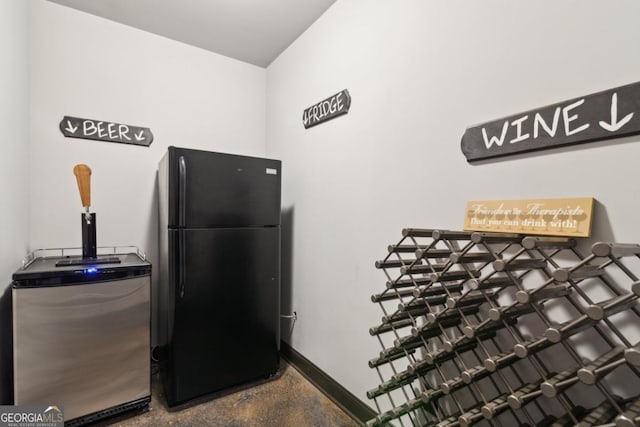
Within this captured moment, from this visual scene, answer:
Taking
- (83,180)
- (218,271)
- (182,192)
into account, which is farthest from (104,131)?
(218,271)

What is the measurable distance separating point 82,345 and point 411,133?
1872 mm

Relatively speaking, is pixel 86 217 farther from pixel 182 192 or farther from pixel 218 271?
pixel 218 271

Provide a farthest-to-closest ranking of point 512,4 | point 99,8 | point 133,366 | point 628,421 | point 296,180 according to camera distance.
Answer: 1. point 296,180
2. point 99,8
3. point 133,366
4. point 512,4
5. point 628,421

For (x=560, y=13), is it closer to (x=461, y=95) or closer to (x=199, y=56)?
(x=461, y=95)

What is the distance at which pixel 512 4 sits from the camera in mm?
929

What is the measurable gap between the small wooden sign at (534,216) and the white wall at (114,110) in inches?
77.7

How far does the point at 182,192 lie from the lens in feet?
5.21

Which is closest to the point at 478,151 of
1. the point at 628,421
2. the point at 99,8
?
the point at 628,421

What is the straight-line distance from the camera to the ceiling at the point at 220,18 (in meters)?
1.77

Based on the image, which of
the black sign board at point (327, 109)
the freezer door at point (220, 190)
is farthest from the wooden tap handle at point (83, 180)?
the black sign board at point (327, 109)


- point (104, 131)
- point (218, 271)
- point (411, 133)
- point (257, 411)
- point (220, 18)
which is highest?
point (220, 18)

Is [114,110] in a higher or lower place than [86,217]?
higher

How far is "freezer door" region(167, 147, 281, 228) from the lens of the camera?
1585 mm

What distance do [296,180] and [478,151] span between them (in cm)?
129
